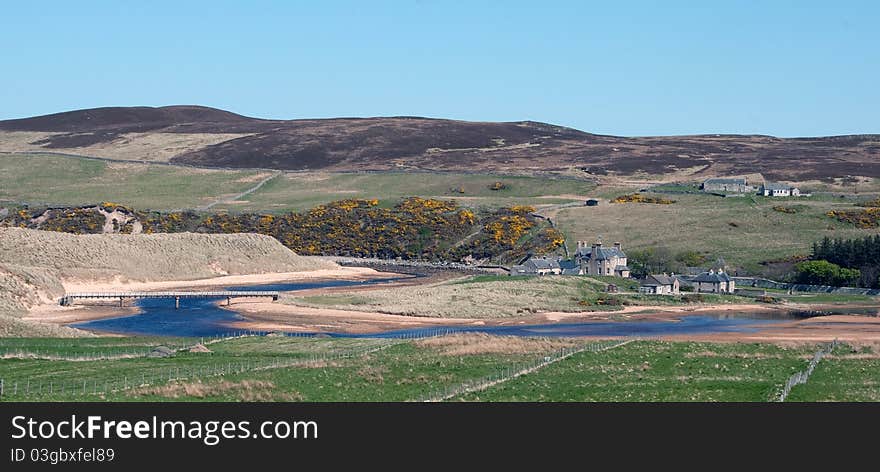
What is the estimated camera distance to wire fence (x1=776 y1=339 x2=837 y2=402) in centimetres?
3789

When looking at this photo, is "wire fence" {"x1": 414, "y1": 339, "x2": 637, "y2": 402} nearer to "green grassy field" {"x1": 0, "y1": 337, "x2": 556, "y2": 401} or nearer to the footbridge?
"green grassy field" {"x1": 0, "y1": 337, "x2": 556, "y2": 401}

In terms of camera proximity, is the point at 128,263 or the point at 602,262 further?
the point at 128,263

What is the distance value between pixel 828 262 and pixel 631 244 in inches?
975

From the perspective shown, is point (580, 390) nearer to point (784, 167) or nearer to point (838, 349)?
point (838, 349)

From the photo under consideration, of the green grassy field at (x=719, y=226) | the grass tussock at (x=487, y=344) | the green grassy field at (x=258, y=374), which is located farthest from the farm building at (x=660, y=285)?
the green grassy field at (x=258, y=374)

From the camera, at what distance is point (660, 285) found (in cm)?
8950

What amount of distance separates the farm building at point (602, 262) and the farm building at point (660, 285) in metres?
7.09

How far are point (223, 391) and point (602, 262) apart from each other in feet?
206

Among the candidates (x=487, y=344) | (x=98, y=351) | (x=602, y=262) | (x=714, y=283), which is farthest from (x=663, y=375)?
(x=602, y=262)

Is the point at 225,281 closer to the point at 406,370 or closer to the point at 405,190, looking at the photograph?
the point at 406,370

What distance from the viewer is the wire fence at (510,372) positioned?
124 feet

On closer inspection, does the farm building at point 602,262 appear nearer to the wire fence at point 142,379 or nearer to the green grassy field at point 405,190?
the green grassy field at point 405,190

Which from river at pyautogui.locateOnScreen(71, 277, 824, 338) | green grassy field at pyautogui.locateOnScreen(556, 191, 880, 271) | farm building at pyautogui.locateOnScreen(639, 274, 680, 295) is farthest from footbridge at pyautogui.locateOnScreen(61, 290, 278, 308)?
green grassy field at pyautogui.locateOnScreen(556, 191, 880, 271)

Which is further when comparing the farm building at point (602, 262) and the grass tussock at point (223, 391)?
the farm building at point (602, 262)
